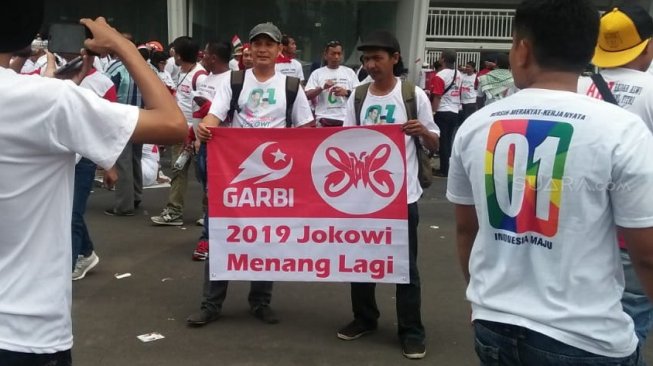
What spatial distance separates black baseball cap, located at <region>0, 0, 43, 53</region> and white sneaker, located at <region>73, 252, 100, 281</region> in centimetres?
426

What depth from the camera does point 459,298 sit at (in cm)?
535

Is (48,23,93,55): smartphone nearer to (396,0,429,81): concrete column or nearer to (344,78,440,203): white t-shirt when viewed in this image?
(344,78,440,203): white t-shirt

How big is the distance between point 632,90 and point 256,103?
8.29 feet

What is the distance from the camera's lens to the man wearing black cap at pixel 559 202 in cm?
186

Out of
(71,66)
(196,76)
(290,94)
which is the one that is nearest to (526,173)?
(71,66)

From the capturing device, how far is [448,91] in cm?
1160

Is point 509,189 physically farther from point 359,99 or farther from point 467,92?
point 467,92

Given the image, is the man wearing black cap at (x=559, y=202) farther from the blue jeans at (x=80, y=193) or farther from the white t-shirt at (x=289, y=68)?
the white t-shirt at (x=289, y=68)

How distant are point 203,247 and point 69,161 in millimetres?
4483

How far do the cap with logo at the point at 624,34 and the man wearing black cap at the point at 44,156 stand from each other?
6.84ft

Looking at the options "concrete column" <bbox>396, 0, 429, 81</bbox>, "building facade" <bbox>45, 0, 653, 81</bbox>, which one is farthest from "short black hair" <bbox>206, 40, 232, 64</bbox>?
"building facade" <bbox>45, 0, 653, 81</bbox>

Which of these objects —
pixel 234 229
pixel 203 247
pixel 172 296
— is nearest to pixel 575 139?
pixel 234 229

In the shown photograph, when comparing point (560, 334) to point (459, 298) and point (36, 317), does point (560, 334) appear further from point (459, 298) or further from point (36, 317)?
point (459, 298)

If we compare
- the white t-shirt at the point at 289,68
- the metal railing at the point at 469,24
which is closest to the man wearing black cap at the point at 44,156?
the white t-shirt at the point at 289,68
